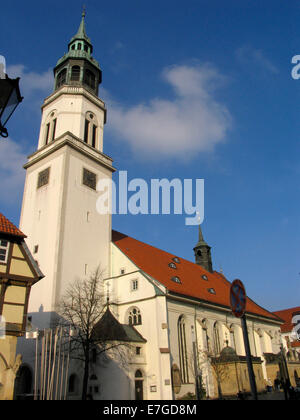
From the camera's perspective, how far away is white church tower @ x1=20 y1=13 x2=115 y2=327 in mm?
25531

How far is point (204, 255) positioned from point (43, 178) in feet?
82.3

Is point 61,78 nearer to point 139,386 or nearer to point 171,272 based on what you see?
point 171,272

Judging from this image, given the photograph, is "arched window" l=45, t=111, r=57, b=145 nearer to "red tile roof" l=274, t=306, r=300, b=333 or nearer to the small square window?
the small square window

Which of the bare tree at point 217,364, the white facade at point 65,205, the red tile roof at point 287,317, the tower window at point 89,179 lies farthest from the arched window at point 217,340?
the red tile roof at point 287,317

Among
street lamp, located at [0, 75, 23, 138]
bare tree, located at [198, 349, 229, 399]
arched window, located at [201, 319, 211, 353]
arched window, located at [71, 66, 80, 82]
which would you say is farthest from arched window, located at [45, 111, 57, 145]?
street lamp, located at [0, 75, 23, 138]

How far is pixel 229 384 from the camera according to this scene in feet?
90.4

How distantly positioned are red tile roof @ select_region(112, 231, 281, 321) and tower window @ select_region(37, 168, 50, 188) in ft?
27.5

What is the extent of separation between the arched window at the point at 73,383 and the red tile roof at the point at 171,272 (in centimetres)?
915

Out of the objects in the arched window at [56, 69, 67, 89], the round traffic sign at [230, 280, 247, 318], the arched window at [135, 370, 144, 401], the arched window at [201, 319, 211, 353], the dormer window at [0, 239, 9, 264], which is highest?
the arched window at [56, 69, 67, 89]
